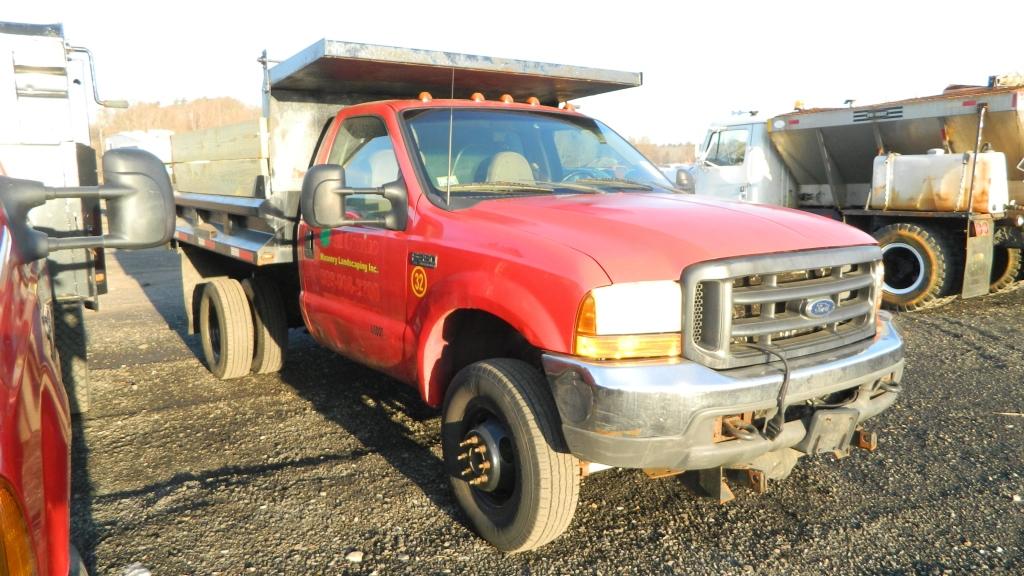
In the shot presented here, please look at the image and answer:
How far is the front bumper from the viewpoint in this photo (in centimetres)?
259

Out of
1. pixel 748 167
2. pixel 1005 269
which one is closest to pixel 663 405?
pixel 1005 269

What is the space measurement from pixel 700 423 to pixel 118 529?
8.74 ft

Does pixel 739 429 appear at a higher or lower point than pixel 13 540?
lower

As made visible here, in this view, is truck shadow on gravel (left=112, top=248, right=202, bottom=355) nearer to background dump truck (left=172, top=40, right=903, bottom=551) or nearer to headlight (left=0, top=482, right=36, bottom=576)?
background dump truck (left=172, top=40, right=903, bottom=551)

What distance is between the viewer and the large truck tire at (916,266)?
27.7 feet

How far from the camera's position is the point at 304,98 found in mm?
5090

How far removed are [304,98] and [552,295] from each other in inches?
122

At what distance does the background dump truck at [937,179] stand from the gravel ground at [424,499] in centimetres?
318

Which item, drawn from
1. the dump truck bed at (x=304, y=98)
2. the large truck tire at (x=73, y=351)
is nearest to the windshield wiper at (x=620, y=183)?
the dump truck bed at (x=304, y=98)

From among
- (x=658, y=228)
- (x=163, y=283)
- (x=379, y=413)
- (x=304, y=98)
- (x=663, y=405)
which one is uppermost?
(x=304, y=98)

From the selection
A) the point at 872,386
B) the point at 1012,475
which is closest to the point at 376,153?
the point at 872,386

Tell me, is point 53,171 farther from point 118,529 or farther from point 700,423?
point 700,423

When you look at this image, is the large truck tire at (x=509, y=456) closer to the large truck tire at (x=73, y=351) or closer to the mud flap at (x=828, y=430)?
the mud flap at (x=828, y=430)

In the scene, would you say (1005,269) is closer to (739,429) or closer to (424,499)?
(739,429)
